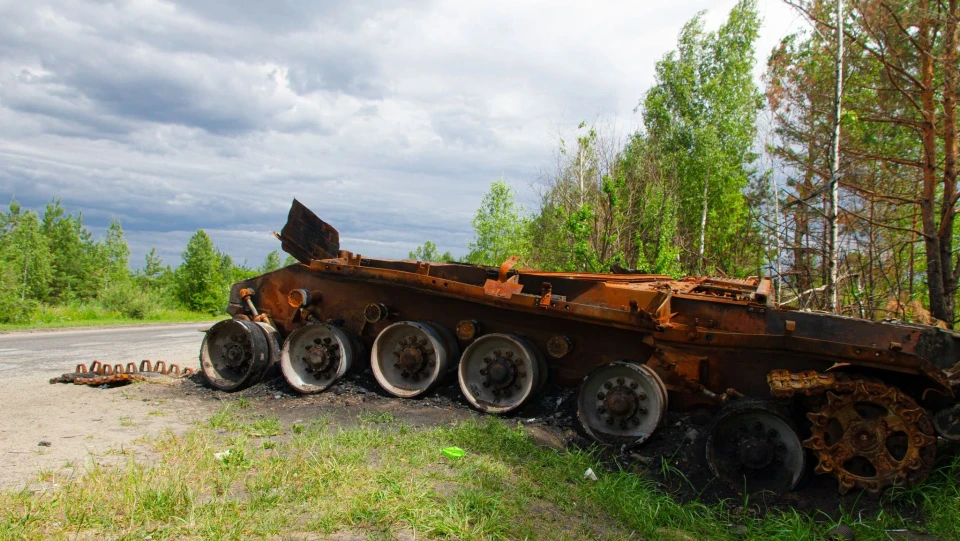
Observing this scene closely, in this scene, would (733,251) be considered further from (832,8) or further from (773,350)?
(773,350)

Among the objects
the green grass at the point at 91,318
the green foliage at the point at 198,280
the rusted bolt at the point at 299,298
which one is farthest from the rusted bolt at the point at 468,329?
the green foliage at the point at 198,280

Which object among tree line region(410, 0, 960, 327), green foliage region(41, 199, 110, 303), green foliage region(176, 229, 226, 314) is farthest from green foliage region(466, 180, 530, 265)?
green foliage region(41, 199, 110, 303)

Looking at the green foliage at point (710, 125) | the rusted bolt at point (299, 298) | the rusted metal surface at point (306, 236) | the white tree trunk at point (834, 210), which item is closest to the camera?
the rusted bolt at point (299, 298)

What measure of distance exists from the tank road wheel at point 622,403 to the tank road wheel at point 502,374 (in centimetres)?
66

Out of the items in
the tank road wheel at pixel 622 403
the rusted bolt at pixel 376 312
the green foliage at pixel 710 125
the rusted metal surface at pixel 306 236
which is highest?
the green foliage at pixel 710 125

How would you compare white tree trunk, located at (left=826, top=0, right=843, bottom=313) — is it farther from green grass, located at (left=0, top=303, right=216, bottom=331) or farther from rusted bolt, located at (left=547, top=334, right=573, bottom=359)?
green grass, located at (left=0, top=303, right=216, bottom=331)

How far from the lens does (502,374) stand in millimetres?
7047

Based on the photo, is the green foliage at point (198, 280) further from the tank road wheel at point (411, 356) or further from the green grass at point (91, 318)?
the tank road wheel at point (411, 356)

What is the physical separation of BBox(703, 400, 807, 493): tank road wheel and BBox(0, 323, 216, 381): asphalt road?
8336mm

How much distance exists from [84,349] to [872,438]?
12.9 m

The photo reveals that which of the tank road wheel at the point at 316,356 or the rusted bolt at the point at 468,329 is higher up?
the rusted bolt at the point at 468,329

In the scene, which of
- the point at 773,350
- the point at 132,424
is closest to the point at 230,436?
the point at 132,424

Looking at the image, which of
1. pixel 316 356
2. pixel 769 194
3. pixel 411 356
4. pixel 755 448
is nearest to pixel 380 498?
pixel 755 448

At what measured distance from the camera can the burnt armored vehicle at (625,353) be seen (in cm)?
509
